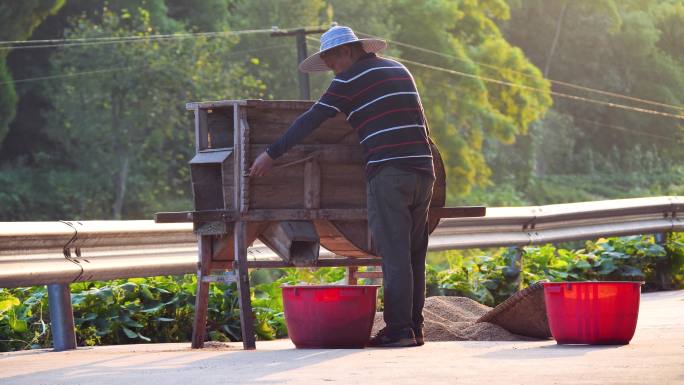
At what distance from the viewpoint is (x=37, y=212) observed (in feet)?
169

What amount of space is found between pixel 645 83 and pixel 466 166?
27.9m

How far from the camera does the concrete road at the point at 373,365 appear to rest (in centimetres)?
671

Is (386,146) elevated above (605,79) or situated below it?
below

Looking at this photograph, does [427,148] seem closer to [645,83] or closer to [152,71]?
[152,71]

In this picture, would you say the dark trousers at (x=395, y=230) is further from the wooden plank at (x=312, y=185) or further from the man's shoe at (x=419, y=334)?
the wooden plank at (x=312, y=185)

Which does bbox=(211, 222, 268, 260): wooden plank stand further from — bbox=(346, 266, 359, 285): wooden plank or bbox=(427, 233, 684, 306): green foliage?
bbox=(427, 233, 684, 306): green foliage

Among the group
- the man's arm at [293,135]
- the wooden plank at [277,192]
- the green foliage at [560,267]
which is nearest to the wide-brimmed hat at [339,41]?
the man's arm at [293,135]

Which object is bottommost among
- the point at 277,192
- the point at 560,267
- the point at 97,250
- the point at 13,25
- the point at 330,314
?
the point at 560,267

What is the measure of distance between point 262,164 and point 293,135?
288mm

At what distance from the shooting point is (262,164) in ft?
30.3

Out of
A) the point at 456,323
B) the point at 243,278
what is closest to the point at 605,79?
the point at 456,323

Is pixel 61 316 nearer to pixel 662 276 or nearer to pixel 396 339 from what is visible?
pixel 396 339

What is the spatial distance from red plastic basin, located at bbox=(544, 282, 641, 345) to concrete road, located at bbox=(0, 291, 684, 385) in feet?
0.48

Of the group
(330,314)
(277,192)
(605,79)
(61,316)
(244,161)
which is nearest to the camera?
(330,314)
